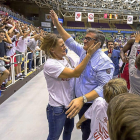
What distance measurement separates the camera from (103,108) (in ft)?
3.46

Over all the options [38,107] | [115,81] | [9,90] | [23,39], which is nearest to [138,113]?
[115,81]

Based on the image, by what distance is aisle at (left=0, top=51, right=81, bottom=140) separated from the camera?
2.09 metres

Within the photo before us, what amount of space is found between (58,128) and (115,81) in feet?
1.96

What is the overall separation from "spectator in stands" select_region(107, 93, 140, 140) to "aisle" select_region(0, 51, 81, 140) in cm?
179

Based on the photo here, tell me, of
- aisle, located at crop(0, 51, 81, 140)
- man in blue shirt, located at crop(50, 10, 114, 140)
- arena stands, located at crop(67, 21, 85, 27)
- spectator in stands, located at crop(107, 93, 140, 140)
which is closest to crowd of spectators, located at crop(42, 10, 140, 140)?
man in blue shirt, located at crop(50, 10, 114, 140)

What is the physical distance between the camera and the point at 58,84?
48.7 inches

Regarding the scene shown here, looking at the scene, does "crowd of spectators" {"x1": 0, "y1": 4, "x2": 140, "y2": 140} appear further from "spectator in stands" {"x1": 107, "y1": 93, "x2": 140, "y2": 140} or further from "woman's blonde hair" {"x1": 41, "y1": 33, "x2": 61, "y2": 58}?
"spectator in stands" {"x1": 107, "y1": 93, "x2": 140, "y2": 140}

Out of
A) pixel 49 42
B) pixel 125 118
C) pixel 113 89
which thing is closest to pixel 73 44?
pixel 49 42

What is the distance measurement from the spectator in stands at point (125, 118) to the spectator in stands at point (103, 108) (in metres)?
0.52

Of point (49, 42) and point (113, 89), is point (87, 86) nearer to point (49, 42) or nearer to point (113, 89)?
point (113, 89)

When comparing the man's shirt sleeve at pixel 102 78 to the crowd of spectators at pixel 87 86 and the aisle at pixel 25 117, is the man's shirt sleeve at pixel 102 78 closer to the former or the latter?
the crowd of spectators at pixel 87 86

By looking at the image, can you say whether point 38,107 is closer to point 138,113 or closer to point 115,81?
point 115,81

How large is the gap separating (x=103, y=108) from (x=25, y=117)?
1.84 metres

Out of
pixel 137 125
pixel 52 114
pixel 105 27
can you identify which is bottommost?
pixel 52 114
